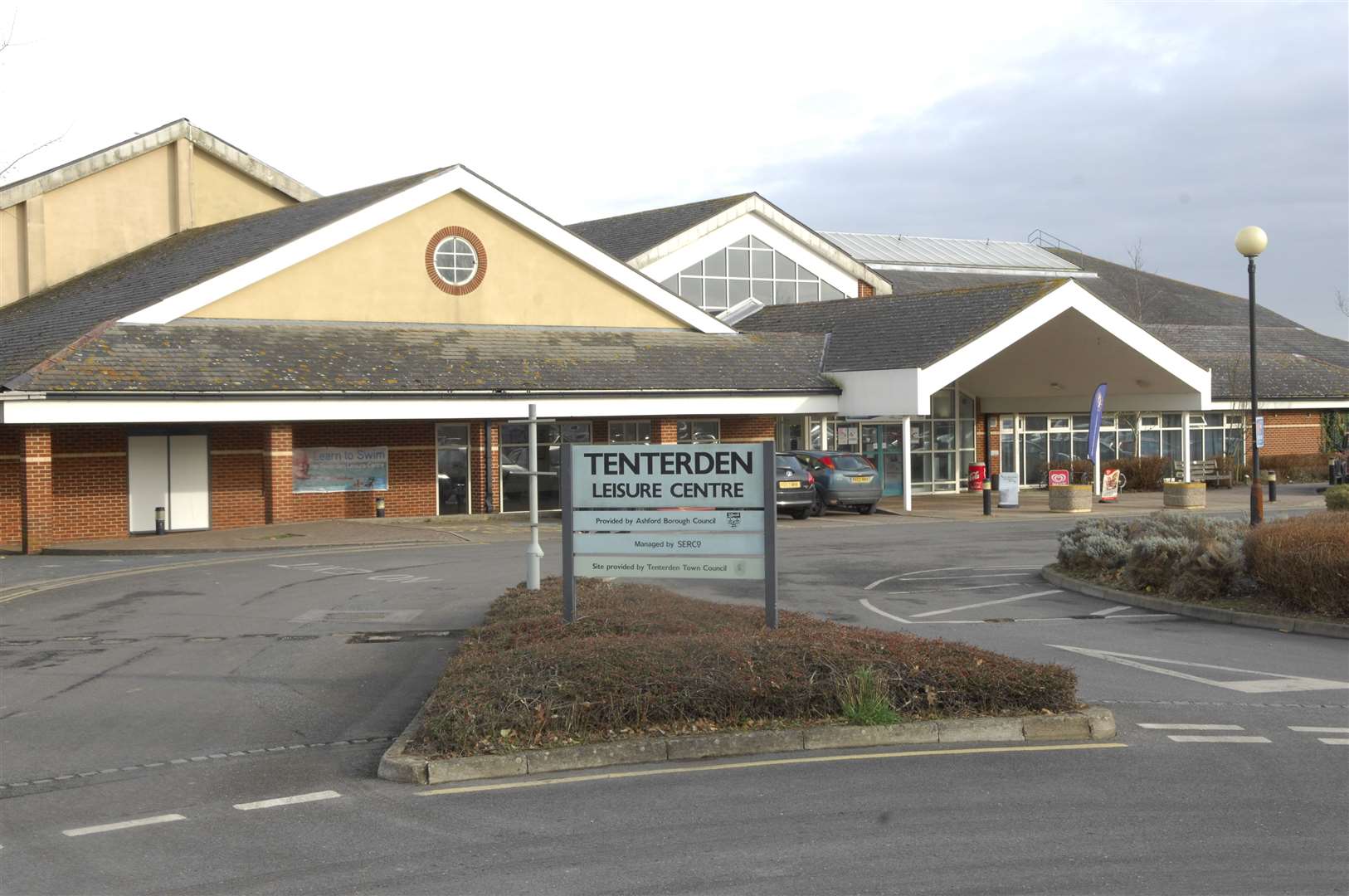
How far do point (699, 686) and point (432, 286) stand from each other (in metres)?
24.8

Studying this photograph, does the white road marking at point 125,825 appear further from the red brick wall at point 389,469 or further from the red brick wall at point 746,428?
the red brick wall at point 746,428

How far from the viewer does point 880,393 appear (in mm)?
34812

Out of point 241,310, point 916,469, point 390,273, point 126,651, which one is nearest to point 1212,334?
point 916,469

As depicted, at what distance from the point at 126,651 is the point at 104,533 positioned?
16.2 m

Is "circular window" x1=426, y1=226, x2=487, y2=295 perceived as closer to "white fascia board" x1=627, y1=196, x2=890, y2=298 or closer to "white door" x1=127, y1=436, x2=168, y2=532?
"white door" x1=127, y1=436, x2=168, y2=532

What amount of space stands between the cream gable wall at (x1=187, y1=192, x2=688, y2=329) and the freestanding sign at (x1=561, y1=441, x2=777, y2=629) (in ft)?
67.2

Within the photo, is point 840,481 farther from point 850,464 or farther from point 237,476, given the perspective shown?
point 237,476

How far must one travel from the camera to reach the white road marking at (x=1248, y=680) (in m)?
11.5

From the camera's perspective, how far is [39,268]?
38.6 m

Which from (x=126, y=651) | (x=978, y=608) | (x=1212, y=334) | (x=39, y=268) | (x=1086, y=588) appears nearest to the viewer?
(x=126, y=651)

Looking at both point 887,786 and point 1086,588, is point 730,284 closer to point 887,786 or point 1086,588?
point 1086,588

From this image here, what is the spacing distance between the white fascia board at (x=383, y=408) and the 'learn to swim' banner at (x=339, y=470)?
145 centimetres

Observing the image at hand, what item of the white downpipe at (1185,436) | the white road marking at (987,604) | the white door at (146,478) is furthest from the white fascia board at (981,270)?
the white road marking at (987,604)

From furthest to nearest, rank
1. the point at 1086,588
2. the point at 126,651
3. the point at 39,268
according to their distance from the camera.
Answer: the point at 39,268
the point at 1086,588
the point at 126,651
